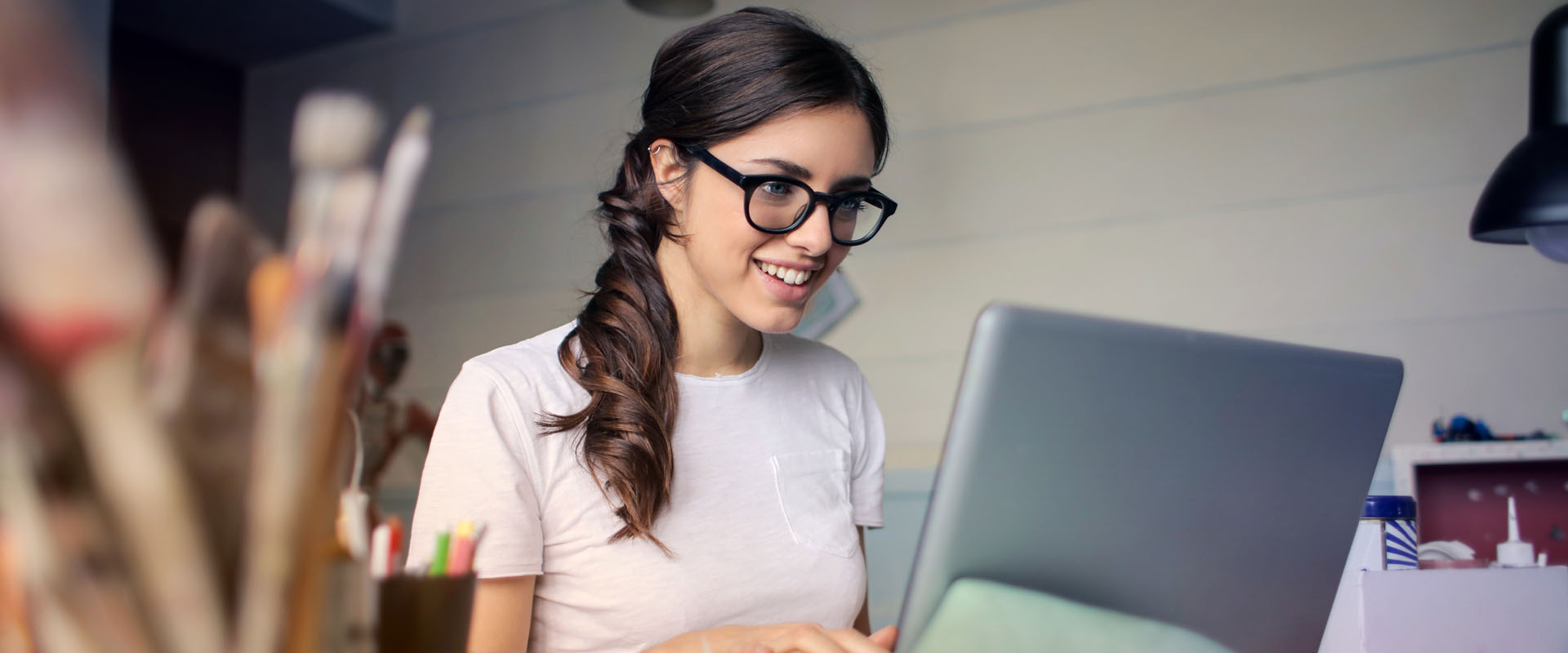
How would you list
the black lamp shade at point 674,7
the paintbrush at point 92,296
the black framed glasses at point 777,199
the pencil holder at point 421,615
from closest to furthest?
the paintbrush at point 92,296 → the pencil holder at point 421,615 → the black framed glasses at point 777,199 → the black lamp shade at point 674,7

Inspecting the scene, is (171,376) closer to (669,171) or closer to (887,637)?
(887,637)

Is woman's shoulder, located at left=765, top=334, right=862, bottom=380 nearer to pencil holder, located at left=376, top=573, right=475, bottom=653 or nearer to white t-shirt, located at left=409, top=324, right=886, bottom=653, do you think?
white t-shirt, located at left=409, top=324, right=886, bottom=653

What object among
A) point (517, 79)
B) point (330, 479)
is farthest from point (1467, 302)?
point (517, 79)

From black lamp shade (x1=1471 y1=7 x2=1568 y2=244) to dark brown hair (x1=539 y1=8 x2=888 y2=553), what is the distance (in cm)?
91

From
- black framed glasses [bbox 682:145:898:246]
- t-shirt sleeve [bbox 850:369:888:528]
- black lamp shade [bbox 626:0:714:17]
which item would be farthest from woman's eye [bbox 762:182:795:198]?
black lamp shade [bbox 626:0:714:17]

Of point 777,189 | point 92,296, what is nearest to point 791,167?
point 777,189

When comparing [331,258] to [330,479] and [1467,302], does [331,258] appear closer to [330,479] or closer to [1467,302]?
[330,479]

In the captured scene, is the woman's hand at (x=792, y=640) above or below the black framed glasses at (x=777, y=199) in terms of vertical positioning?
below

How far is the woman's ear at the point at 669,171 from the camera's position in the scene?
1172 millimetres

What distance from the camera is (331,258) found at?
0.98ft

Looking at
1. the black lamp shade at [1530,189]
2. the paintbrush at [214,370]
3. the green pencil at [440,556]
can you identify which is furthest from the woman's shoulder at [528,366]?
the black lamp shade at [1530,189]

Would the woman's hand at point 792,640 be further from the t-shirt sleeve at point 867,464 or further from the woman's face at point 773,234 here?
the t-shirt sleeve at point 867,464

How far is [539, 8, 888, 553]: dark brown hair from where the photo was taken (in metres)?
1.08

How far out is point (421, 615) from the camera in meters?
0.42
